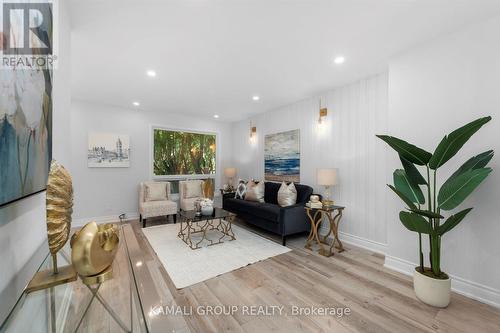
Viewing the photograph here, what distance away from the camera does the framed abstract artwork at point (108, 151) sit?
4477 mm

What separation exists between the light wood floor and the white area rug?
0.11 metres

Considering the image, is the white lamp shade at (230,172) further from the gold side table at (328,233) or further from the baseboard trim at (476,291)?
the baseboard trim at (476,291)

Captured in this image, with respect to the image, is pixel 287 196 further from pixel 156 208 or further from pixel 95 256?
pixel 95 256

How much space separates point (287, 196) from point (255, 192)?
0.80m

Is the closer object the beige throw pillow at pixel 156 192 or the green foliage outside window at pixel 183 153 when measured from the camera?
the beige throw pillow at pixel 156 192

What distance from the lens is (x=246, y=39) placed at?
7.50 ft

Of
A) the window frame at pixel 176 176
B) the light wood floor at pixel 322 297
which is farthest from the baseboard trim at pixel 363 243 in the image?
the window frame at pixel 176 176

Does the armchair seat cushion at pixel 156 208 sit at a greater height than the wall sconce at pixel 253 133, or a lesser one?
lesser

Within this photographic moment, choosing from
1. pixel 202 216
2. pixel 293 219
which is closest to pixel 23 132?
pixel 202 216

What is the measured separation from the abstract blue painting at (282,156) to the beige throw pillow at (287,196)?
1.80 ft

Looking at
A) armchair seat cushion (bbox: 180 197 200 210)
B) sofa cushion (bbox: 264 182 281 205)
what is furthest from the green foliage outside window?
sofa cushion (bbox: 264 182 281 205)

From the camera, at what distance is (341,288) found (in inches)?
87.8

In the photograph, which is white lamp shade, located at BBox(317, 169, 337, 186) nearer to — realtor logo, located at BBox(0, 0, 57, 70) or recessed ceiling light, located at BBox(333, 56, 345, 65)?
recessed ceiling light, located at BBox(333, 56, 345, 65)

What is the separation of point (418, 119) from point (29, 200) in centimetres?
336
